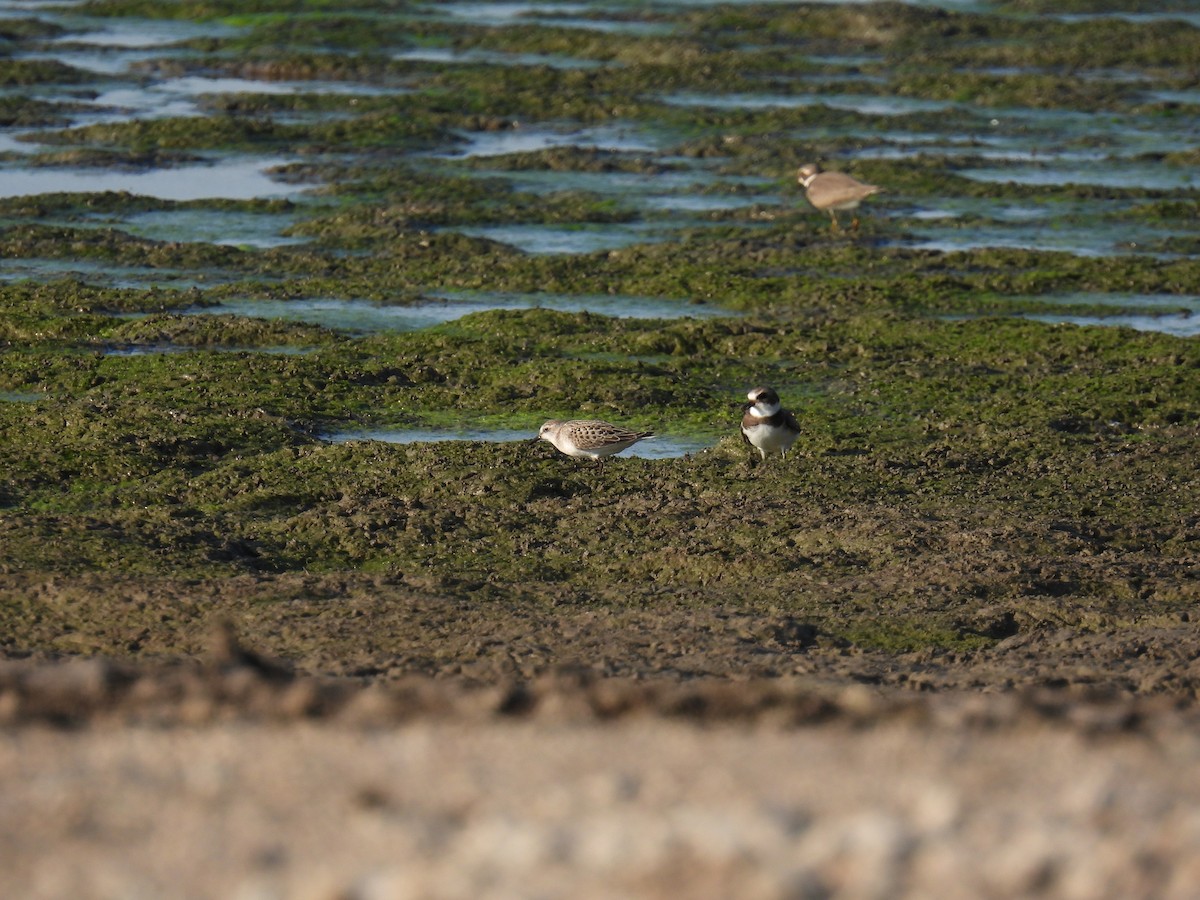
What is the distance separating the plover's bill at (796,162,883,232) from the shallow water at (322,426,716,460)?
7273 mm

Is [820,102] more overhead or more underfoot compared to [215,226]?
more underfoot

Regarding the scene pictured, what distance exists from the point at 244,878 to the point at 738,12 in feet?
107

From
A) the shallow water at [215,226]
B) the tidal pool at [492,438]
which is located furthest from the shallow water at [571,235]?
the tidal pool at [492,438]

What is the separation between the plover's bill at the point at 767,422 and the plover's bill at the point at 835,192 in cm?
809

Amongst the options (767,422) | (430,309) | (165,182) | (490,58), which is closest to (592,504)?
(767,422)

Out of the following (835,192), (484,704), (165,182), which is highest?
(484,704)

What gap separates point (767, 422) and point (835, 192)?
27.4 feet

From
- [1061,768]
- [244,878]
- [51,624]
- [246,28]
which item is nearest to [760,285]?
[51,624]

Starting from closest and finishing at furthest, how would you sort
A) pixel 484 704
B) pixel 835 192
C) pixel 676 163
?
pixel 484 704 < pixel 835 192 < pixel 676 163

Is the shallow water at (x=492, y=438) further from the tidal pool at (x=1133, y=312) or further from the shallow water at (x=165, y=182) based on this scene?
the shallow water at (x=165, y=182)

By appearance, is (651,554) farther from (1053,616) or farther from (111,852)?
(111,852)

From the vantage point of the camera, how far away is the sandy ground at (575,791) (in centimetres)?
457

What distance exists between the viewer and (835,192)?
1836 cm

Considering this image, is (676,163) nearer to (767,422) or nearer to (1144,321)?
(1144,321)
